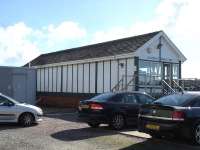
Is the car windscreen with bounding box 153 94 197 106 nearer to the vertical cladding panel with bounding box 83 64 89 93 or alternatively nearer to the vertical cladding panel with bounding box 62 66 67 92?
the vertical cladding panel with bounding box 83 64 89 93

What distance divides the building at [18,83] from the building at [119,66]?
428cm

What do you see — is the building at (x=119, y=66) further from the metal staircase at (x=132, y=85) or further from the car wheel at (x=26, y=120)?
the car wheel at (x=26, y=120)

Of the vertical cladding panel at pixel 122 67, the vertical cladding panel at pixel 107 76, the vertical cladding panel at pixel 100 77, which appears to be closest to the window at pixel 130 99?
the vertical cladding panel at pixel 122 67

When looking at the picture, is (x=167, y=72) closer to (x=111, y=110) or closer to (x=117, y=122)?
(x=117, y=122)

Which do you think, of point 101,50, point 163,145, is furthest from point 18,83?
point 163,145

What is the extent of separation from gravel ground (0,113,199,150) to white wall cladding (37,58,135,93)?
446 inches

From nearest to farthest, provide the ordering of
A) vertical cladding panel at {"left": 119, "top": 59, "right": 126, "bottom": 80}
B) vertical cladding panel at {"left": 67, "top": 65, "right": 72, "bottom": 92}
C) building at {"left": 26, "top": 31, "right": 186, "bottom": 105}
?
building at {"left": 26, "top": 31, "right": 186, "bottom": 105} → vertical cladding panel at {"left": 119, "top": 59, "right": 126, "bottom": 80} → vertical cladding panel at {"left": 67, "top": 65, "right": 72, "bottom": 92}

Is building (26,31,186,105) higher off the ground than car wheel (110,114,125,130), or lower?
higher

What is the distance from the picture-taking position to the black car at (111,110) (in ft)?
49.9

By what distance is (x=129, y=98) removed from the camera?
1631 cm

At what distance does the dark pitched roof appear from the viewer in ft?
88.5

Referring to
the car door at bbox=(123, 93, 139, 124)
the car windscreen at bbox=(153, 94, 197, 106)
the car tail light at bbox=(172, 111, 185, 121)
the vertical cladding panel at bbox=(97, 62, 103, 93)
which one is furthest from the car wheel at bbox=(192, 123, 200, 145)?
the vertical cladding panel at bbox=(97, 62, 103, 93)

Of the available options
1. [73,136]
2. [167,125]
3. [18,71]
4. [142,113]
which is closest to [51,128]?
[73,136]

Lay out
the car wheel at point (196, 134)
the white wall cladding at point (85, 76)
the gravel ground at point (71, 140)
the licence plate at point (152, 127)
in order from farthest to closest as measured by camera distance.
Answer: the white wall cladding at point (85, 76) → the licence plate at point (152, 127) → the car wheel at point (196, 134) → the gravel ground at point (71, 140)
